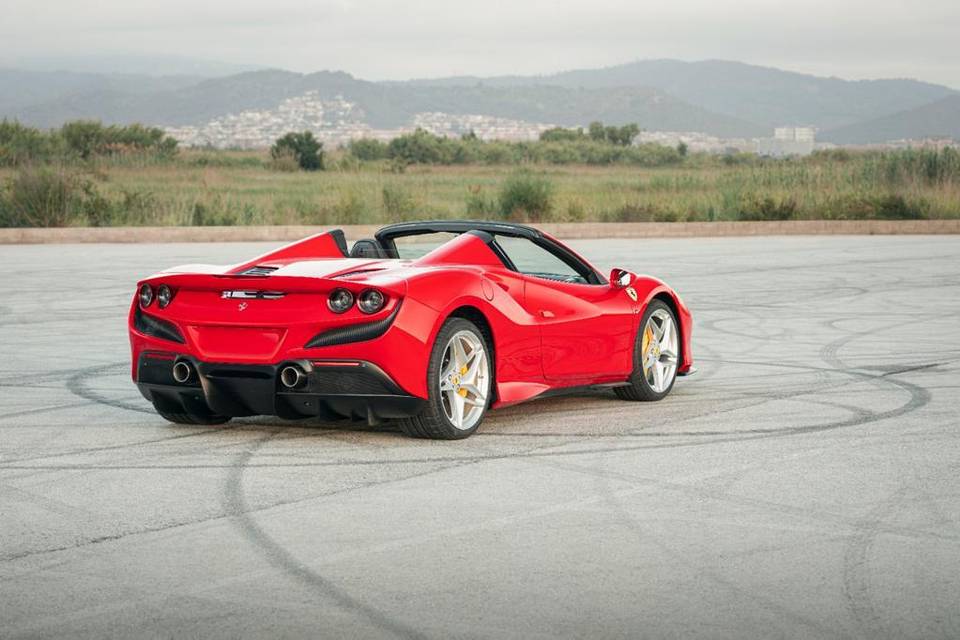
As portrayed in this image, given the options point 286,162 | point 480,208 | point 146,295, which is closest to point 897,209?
point 480,208

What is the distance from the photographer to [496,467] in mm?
7770

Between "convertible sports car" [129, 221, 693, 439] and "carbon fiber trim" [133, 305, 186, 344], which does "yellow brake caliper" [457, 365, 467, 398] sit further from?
"carbon fiber trim" [133, 305, 186, 344]

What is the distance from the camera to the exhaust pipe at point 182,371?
332 inches

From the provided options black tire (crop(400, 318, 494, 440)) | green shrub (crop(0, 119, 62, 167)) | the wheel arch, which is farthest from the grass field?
black tire (crop(400, 318, 494, 440))

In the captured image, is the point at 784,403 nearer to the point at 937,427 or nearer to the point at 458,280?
the point at 937,427

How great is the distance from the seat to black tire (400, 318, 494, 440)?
0.98 meters

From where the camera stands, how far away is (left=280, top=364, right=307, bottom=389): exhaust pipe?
8.12m

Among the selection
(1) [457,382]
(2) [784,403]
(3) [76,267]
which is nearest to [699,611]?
(1) [457,382]

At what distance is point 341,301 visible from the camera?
26.8 ft

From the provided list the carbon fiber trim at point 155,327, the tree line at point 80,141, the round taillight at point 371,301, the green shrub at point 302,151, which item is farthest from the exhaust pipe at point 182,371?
the green shrub at point 302,151

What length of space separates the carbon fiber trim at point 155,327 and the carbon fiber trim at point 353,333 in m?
0.81

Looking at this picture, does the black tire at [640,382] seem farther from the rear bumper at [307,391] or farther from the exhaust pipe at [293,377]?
the exhaust pipe at [293,377]

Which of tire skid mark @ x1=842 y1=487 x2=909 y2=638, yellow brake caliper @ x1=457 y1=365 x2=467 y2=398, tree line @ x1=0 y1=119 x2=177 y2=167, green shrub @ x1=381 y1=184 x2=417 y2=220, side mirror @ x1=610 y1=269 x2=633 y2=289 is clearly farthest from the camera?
tree line @ x1=0 y1=119 x2=177 y2=167

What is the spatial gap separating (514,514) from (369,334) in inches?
69.3
